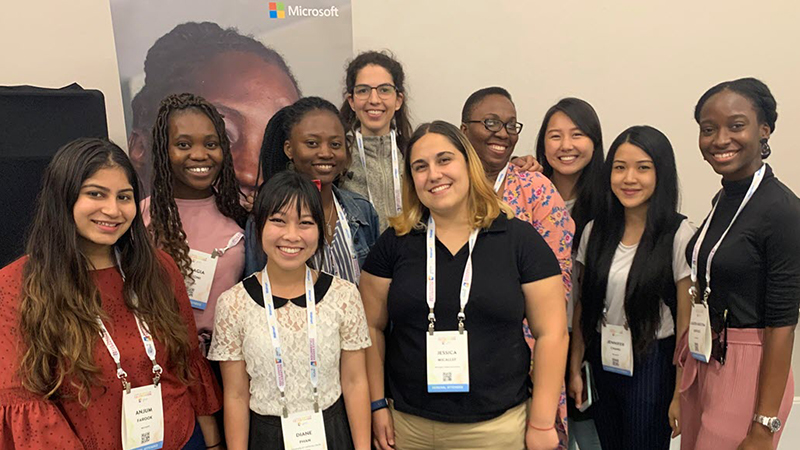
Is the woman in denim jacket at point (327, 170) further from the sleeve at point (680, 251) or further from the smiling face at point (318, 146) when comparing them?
the sleeve at point (680, 251)

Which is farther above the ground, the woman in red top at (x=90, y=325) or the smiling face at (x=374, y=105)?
the smiling face at (x=374, y=105)

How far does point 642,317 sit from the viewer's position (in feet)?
6.82

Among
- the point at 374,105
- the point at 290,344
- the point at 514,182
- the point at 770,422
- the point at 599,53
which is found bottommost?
the point at 770,422

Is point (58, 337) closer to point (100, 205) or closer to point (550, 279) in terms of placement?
point (100, 205)

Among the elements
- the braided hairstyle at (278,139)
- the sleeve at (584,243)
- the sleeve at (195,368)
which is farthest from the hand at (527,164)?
the sleeve at (195,368)

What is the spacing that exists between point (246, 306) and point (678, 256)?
1632 mm

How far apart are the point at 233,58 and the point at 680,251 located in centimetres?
240

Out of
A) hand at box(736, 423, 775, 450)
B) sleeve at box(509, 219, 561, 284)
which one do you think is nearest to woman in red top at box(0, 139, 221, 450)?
sleeve at box(509, 219, 561, 284)

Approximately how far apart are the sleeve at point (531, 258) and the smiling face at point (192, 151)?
1.20m

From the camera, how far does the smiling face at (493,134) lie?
7.20 feet

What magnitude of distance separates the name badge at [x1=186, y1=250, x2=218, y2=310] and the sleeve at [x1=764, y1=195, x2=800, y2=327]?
1.96m

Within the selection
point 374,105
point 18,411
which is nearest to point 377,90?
point 374,105

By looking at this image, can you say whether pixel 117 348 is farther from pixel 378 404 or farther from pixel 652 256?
pixel 652 256

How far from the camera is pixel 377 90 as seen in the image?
2559 millimetres
